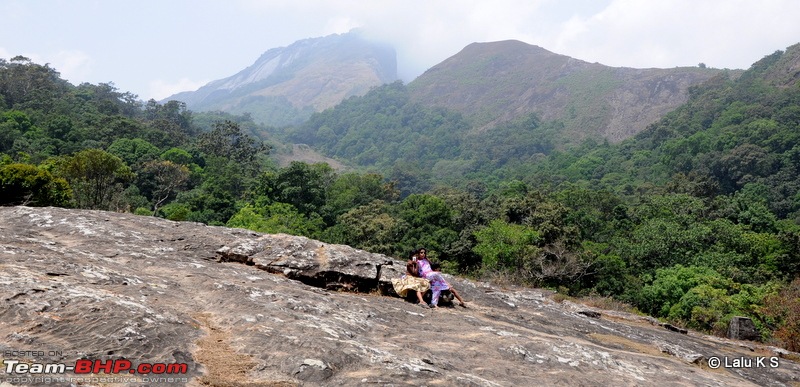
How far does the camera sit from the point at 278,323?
25.0ft

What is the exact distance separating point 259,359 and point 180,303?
229 centimetres

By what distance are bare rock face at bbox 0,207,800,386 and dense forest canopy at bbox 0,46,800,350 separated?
8.87 metres

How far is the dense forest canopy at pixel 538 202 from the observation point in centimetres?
3172

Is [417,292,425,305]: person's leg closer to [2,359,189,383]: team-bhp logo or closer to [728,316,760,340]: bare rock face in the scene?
[2,359,189,383]: team-bhp logo

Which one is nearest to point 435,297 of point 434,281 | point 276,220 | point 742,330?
point 434,281

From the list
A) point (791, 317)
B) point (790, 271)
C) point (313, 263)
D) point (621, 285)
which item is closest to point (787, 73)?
point (790, 271)

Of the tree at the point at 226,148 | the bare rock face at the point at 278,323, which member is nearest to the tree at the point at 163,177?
the tree at the point at 226,148

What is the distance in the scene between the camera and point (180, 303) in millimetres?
8109

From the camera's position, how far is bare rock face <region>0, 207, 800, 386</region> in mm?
6211

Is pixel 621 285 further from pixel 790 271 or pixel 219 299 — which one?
pixel 219 299

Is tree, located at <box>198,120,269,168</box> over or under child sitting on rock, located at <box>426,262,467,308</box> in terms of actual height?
over

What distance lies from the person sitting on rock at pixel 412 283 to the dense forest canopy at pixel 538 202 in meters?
11.6

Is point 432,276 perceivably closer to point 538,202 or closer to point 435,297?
point 435,297

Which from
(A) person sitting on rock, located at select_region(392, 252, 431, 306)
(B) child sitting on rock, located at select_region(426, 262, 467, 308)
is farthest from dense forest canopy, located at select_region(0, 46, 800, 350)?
(A) person sitting on rock, located at select_region(392, 252, 431, 306)
